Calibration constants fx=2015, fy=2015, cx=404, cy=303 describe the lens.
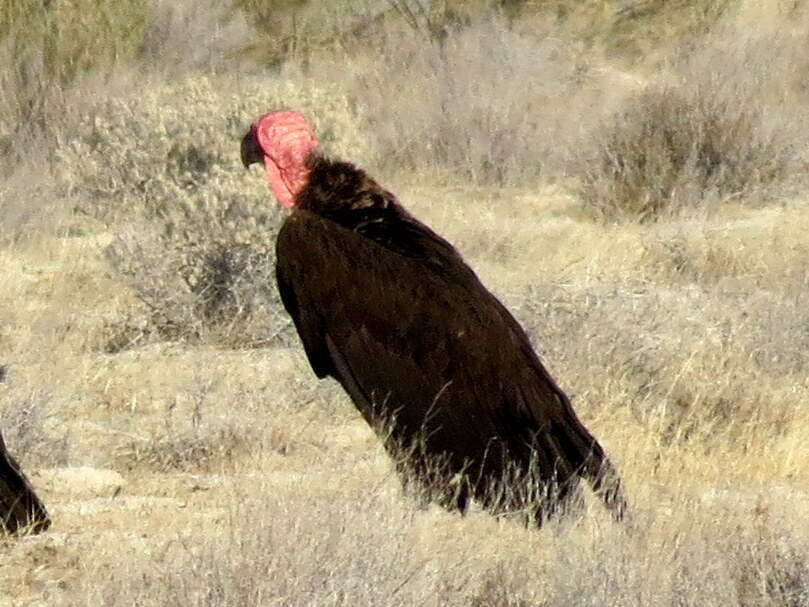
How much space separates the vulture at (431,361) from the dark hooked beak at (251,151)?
727 mm

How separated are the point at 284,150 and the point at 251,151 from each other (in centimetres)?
34

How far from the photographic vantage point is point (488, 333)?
18.8ft

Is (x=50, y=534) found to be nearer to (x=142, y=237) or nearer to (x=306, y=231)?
(x=306, y=231)

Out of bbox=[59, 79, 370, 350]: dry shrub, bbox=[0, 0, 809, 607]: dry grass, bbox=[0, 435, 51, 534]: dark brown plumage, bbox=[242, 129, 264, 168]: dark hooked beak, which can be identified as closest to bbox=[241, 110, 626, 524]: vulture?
bbox=[0, 0, 809, 607]: dry grass

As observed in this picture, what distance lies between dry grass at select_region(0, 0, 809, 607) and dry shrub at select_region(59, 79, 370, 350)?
2 cm

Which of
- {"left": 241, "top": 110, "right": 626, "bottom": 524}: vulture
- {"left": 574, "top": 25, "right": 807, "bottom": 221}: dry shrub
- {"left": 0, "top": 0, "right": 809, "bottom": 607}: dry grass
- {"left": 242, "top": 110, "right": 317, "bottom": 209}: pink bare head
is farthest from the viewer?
{"left": 574, "top": 25, "right": 807, "bottom": 221}: dry shrub

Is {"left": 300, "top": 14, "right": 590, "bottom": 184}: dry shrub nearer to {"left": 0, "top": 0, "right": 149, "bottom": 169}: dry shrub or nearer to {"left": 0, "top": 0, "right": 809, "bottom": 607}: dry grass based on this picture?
{"left": 0, "top": 0, "right": 809, "bottom": 607}: dry grass

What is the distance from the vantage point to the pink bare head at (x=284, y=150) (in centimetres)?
654

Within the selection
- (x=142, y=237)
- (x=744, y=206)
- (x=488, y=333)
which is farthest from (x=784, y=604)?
(x=744, y=206)

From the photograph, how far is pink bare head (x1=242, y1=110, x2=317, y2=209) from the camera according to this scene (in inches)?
257

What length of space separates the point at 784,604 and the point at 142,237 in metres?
6.13

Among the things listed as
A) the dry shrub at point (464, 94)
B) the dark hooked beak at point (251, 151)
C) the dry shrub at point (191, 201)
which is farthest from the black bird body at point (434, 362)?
the dry shrub at point (464, 94)

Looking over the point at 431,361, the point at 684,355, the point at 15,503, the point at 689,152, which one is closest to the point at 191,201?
the point at 684,355

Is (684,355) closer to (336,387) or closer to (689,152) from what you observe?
(336,387)
